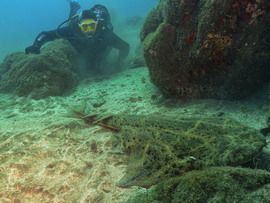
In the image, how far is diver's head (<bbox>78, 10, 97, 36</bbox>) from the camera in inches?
361

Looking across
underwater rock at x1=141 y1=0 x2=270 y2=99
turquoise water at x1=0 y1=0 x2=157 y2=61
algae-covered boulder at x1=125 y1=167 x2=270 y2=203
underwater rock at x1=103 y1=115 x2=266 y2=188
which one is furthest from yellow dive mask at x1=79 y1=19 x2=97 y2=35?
turquoise water at x1=0 y1=0 x2=157 y2=61

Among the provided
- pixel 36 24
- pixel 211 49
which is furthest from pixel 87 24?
pixel 36 24

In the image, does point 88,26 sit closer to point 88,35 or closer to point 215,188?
point 88,35

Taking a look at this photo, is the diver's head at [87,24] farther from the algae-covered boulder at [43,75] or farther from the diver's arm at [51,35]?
the diver's arm at [51,35]

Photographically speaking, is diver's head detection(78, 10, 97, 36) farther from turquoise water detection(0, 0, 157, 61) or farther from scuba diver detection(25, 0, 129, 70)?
turquoise water detection(0, 0, 157, 61)

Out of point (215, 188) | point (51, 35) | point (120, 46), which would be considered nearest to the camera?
point (215, 188)

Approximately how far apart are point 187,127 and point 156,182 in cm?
105

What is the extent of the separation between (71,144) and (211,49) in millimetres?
2762

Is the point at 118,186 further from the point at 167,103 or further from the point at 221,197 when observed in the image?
the point at 167,103

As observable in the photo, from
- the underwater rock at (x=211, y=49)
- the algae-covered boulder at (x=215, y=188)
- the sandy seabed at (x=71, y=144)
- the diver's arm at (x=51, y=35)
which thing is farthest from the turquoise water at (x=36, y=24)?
the algae-covered boulder at (x=215, y=188)

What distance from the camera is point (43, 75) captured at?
26.1ft

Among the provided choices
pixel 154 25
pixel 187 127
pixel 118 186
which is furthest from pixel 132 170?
pixel 154 25

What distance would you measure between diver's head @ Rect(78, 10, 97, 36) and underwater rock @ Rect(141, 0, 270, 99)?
4079 mm

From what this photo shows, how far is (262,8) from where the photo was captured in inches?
169
